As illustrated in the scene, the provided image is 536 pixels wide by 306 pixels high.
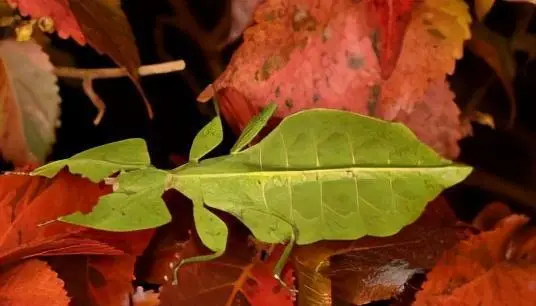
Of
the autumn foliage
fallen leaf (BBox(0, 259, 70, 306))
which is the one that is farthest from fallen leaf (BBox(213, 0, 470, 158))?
fallen leaf (BBox(0, 259, 70, 306))

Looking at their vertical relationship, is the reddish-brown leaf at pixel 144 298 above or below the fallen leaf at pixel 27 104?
below

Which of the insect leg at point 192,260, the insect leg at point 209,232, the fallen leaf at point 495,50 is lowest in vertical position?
the insect leg at point 192,260

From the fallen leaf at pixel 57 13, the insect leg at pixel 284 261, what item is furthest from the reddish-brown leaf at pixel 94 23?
the insect leg at pixel 284 261

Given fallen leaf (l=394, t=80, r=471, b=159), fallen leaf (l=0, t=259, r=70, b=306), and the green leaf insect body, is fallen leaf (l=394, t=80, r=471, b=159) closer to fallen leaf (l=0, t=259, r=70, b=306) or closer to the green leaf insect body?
the green leaf insect body

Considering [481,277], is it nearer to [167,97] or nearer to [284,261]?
[284,261]

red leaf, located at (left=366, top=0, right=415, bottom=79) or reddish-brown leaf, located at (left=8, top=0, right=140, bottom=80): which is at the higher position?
red leaf, located at (left=366, top=0, right=415, bottom=79)

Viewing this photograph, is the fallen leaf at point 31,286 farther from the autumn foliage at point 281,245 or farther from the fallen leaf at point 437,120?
the fallen leaf at point 437,120

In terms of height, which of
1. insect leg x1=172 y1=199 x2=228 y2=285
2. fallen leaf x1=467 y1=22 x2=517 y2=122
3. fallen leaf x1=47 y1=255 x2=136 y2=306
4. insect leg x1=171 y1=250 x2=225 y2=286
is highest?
fallen leaf x1=467 y1=22 x2=517 y2=122
